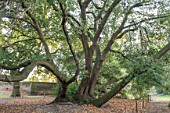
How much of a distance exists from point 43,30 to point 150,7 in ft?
16.4

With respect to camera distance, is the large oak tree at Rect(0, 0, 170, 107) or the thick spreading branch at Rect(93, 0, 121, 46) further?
the thick spreading branch at Rect(93, 0, 121, 46)

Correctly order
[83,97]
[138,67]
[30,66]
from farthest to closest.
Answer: [83,97]
[138,67]
[30,66]

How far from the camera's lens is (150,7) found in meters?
11.8

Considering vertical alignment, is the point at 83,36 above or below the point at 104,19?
below

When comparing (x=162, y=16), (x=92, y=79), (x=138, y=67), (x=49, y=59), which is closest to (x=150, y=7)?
(x=162, y=16)

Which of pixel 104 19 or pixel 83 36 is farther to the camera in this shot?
pixel 83 36

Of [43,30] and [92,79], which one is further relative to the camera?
[92,79]

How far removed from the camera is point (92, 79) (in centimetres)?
1271

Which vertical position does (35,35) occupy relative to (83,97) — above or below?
above

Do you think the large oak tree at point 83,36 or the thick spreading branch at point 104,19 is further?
the thick spreading branch at point 104,19

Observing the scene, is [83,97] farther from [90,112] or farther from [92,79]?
[90,112]

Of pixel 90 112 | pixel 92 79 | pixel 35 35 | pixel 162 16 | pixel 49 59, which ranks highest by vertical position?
pixel 162 16

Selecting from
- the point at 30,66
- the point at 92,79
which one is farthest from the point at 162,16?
the point at 30,66

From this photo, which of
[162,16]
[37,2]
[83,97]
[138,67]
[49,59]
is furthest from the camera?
[83,97]
